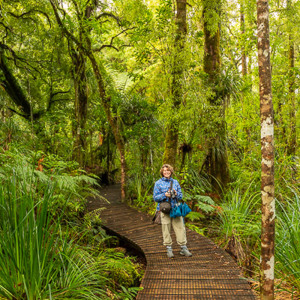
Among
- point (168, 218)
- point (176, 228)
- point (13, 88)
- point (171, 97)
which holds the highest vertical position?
point (13, 88)

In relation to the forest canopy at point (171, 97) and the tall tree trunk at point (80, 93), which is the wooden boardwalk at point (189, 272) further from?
the tall tree trunk at point (80, 93)

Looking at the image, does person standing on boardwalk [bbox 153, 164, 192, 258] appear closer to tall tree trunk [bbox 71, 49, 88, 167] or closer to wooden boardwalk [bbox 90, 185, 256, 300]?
wooden boardwalk [bbox 90, 185, 256, 300]

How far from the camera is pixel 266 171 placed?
2.46 meters

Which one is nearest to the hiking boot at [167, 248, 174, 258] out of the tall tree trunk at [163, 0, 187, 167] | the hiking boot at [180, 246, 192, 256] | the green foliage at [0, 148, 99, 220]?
the hiking boot at [180, 246, 192, 256]

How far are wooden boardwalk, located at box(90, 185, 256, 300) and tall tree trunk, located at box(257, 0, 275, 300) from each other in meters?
0.54

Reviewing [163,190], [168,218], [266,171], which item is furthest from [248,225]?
[266,171]

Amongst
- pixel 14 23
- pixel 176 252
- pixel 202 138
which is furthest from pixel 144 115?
pixel 176 252

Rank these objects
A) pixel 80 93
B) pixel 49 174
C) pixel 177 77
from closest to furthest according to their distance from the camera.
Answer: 1. pixel 49 174
2. pixel 177 77
3. pixel 80 93

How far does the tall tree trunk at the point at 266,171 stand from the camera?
7.91ft

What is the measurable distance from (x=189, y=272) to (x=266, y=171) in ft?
5.98

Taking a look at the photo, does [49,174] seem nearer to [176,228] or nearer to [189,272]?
[176,228]

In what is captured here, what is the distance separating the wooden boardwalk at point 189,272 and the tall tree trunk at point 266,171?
0.54m

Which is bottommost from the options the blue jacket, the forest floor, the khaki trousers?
the forest floor

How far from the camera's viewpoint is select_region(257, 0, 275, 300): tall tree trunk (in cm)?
241
